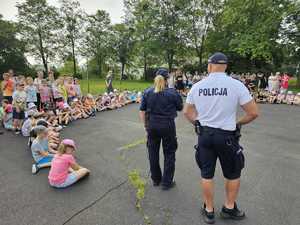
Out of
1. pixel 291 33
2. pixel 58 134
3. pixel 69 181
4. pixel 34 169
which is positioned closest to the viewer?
pixel 69 181

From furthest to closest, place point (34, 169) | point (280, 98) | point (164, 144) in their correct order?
point (280, 98) < point (34, 169) < point (164, 144)

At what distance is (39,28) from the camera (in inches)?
1065

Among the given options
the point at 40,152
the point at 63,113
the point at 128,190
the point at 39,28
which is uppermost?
the point at 39,28

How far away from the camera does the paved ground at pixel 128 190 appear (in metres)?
2.48

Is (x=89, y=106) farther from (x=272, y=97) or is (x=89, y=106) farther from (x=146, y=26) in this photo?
(x=146, y=26)

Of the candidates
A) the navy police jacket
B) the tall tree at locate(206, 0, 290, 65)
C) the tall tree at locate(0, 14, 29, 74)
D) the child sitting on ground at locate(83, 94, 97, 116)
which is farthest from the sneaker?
the tall tree at locate(0, 14, 29, 74)

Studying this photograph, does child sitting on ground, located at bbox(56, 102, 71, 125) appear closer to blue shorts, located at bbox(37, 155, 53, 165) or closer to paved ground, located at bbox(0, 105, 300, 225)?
paved ground, located at bbox(0, 105, 300, 225)

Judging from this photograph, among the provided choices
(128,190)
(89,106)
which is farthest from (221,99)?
(89,106)

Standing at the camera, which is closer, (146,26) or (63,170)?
(63,170)

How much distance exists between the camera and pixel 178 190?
3.02 metres

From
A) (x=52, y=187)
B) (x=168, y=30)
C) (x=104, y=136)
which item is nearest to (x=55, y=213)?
(x=52, y=187)

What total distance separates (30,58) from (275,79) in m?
28.0

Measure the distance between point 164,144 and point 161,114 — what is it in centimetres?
42

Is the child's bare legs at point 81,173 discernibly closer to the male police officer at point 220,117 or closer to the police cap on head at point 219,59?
the male police officer at point 220,117
